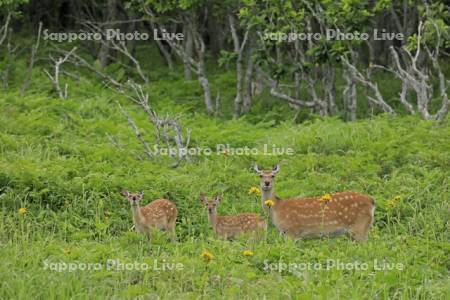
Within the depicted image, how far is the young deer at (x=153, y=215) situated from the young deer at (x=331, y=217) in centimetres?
120

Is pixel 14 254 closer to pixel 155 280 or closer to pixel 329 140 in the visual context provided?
pixel 155 280

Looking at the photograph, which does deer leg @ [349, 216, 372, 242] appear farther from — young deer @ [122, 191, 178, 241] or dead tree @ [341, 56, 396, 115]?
dead tree @ [341, 56, 396, 115]

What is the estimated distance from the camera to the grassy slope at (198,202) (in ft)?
26.9

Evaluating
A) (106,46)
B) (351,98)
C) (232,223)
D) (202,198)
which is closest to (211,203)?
(202,198)

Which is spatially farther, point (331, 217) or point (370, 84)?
point (370, 84)

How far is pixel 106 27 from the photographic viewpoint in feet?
70.2

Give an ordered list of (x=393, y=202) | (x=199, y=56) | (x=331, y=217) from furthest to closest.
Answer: (x=199, y=56), (x=393, y=202), (x=331, y=217)

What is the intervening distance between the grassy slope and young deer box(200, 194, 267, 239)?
0.54 feet

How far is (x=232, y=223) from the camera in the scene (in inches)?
399

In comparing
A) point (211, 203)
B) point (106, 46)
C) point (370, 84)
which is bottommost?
point (211, 203)

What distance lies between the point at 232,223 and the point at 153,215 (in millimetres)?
859

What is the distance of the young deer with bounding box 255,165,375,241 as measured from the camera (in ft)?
32.9

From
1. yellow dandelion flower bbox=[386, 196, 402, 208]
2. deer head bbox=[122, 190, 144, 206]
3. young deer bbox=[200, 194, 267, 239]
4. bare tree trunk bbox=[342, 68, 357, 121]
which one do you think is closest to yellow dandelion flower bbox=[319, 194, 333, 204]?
young deer bbox=[200, 194, 267, 239]

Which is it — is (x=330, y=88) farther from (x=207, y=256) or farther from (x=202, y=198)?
(x=207, y=256)
